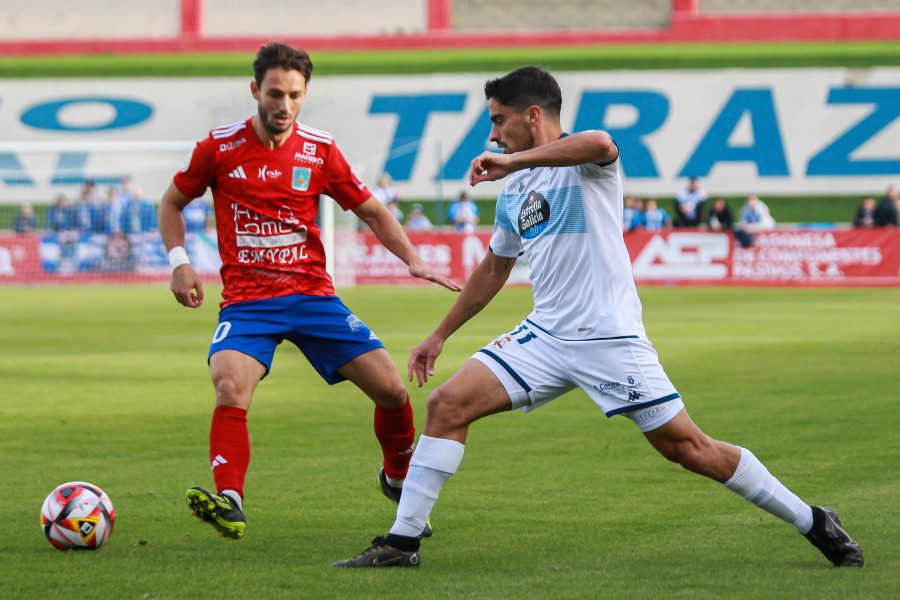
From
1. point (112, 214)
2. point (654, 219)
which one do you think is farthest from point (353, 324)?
point (654, 219)

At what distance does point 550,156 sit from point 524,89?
1.31 ft

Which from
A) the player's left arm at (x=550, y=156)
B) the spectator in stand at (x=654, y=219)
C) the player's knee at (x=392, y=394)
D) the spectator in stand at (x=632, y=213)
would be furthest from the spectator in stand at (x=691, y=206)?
the player's left arm at (x=550, y=156)

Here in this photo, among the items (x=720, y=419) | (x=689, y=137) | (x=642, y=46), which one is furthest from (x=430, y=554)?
(x=642, y=46)

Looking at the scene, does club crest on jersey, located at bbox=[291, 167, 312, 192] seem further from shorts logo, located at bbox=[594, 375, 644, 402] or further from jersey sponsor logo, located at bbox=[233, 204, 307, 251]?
shorts logo, located at bbox=[594, 375, 644, 402]

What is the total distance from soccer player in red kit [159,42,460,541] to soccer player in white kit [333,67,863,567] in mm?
601

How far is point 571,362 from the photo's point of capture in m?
4.57

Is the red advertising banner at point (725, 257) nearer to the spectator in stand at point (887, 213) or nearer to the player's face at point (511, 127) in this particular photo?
the spectator in stand at point (887, 213)

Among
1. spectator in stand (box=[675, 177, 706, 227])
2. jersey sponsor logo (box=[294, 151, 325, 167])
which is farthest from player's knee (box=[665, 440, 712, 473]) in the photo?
spectator in stand (box=[675, 177, 706, 227])

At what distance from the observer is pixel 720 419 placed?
27.2 ft

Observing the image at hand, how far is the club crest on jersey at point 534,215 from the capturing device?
184 inches

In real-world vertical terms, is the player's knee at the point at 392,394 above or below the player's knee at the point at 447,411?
below

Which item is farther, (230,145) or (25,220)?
(25,220)

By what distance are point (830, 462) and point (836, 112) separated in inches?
1160

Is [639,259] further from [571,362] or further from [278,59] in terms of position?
[571,362]
